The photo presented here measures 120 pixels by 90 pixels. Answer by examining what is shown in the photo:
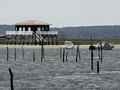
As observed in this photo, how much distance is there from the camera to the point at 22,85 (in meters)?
74.2

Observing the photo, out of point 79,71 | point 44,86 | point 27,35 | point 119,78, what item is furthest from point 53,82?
point 27,35

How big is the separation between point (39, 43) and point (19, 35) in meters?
9.08

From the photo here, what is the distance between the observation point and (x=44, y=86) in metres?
73.8

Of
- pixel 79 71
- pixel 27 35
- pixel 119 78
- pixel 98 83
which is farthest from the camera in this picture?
pixel 27 35

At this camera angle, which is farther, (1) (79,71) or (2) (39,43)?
(2) (39,43)

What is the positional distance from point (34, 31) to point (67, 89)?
129 meters

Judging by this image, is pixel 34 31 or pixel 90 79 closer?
pixel 90 79

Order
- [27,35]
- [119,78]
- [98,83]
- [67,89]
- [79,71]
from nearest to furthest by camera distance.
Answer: [67,89] < [98,83] < [119,78] < [79,71] < [27,35]

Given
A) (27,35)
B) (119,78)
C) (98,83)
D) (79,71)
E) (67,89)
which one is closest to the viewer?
(67,89)

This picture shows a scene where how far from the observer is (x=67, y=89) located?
70875mm

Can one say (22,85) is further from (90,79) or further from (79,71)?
(79,71)

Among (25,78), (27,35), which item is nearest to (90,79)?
(25,78)

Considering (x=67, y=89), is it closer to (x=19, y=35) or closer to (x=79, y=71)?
(x=79, y=71)

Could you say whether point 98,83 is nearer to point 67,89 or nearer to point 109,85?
point 109,85
